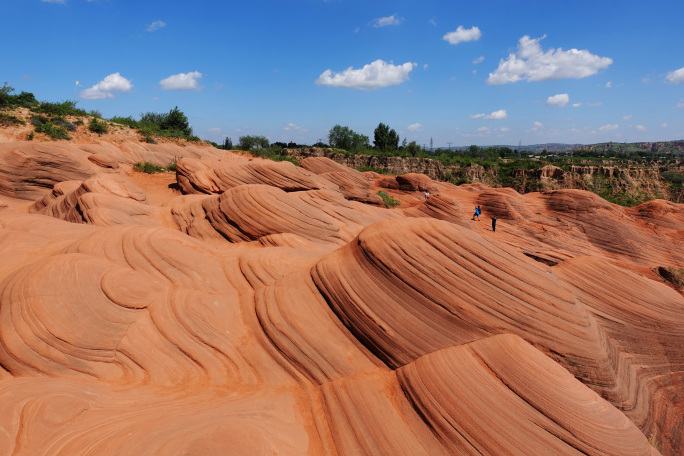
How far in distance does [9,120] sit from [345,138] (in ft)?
181

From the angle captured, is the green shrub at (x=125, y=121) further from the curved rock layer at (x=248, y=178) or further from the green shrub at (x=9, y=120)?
the curved rock layer at (x=248, y=178)

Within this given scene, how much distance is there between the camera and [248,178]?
16641mm

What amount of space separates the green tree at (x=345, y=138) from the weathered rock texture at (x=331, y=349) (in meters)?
66.9

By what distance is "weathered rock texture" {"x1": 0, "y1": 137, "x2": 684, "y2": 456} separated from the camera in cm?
374

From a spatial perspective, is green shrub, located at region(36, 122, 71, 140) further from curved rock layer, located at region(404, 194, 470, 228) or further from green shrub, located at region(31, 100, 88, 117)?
curved rock layer, located at region(404, 194, 470, 228)

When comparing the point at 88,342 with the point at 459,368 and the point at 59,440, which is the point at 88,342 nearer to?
the point at 59,440

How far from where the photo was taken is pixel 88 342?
4.73 metres

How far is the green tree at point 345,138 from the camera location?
72.0 meters

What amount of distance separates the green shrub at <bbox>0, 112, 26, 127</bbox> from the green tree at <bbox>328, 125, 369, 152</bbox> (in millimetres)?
53341

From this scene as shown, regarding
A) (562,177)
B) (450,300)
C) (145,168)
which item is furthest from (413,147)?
(450,300)

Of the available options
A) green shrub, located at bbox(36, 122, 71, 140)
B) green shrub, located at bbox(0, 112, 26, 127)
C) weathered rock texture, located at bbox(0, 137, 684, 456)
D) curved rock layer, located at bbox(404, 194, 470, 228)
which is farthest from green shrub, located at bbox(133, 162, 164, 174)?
curved rock layer, located at bbox(404, 194, 470, 228)

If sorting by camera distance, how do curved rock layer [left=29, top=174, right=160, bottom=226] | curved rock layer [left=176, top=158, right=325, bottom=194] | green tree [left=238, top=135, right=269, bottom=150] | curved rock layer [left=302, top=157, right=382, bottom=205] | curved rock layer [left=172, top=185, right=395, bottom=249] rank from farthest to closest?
green tree [left=238, top=135, right=269, bottom=150] < curved rock layer [left=302, top=157, right=382, bottom=205] < curved rock layer [left=176, top=158, right=325, bottom=194] < curved rock layer [left=172, top=185, right=395, bottom=249] < curved rock layer [left=29, top=174, right=160, bottom=226]

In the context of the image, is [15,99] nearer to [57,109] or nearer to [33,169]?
[57,109]

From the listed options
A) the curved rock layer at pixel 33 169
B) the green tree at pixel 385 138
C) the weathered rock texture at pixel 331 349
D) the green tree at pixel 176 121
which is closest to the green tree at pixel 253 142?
the green tree at pixel 176 121
